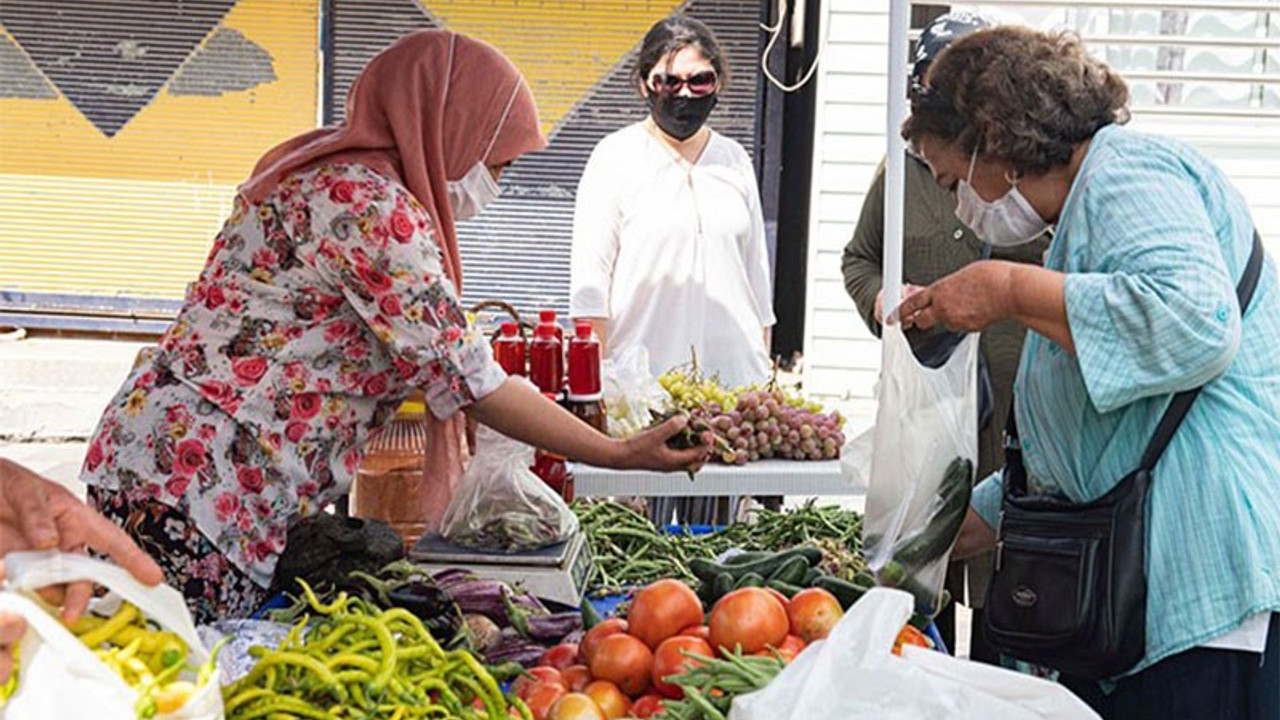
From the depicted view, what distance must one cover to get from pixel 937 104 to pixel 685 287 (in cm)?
304

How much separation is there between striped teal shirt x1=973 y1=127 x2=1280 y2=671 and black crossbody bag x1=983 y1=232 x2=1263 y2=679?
3 cm

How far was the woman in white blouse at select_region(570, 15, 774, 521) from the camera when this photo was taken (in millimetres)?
5898

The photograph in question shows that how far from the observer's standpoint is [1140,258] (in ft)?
8.31

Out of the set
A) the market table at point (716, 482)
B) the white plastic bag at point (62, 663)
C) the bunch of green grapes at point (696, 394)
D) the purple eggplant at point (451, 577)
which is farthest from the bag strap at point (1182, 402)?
the bunch of green grapes at point (696, 394)

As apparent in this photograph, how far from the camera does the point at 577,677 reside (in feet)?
8.54

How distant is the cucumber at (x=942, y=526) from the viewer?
9.80 ft

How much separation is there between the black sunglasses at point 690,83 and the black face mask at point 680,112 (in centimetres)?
2

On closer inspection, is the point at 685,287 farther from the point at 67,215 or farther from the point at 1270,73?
the point at 67,215

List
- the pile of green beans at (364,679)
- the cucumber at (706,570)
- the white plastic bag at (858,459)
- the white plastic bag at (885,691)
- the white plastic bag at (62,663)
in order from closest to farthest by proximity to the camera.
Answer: the white plastic bag at (62,663), the pile of green beans at (364,679), the white plastic bag at (885,691), the cucumber at (706,570), the white plastic bag at (858,459)

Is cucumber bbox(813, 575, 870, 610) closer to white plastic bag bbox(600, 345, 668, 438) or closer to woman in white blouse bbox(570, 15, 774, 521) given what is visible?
white plastic bag bbox(600, 345, 668, 438)

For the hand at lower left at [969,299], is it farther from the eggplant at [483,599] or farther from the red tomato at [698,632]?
the eggplant at [483,599]

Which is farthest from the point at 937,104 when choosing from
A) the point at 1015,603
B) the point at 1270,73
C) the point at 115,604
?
the point at 1270,73

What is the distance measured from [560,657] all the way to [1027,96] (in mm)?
1367

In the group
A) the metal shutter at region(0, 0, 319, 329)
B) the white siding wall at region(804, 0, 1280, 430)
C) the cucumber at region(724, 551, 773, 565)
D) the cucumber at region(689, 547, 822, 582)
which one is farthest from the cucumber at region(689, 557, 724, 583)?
the metal shutter at region(0, 0, 319, 329)
